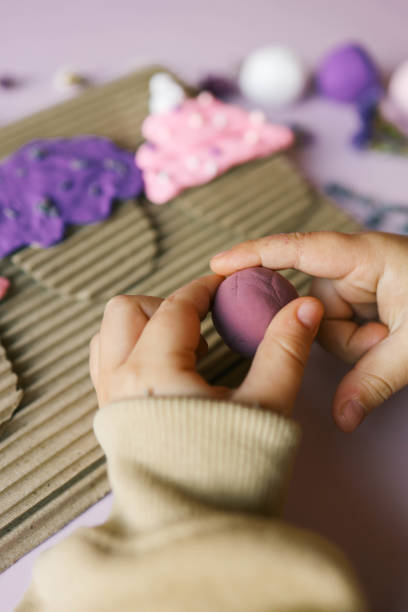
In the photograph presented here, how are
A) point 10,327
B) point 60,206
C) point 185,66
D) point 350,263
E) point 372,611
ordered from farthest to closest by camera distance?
1. point 185,66
2. point 60,206
3. point 10,327
4. point 350,263
5. point 372,611

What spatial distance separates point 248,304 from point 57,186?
0.45 metres

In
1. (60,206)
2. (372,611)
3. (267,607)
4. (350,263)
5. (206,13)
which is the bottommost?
(372,611)

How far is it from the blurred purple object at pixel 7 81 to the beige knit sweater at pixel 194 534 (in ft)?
3.19

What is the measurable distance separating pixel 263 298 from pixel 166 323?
0.36 feet

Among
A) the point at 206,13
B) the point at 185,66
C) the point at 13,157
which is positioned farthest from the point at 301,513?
the point at 206,13

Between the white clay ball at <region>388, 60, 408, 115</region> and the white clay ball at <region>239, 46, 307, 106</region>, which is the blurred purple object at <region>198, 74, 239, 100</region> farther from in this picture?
the white clay ball at <region>388, 60, 408, 115</region>

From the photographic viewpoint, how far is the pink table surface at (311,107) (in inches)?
23.4

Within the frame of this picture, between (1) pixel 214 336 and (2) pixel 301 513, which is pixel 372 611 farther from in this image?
(1) pixel 214 336

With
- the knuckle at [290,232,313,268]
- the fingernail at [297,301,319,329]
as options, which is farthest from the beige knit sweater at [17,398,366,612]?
the knuckle at [290,232,313,268]

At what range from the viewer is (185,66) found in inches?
50.4

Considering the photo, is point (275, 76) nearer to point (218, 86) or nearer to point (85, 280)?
point (218, 86)

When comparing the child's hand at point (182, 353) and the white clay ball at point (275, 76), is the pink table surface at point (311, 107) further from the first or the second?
the child's hand at point (182, 353)

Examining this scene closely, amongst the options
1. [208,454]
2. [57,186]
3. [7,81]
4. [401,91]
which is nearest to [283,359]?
[208,454]

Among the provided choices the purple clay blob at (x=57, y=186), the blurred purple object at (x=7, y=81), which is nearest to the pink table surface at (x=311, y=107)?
the blurred purple object at (x=7, y=81)
